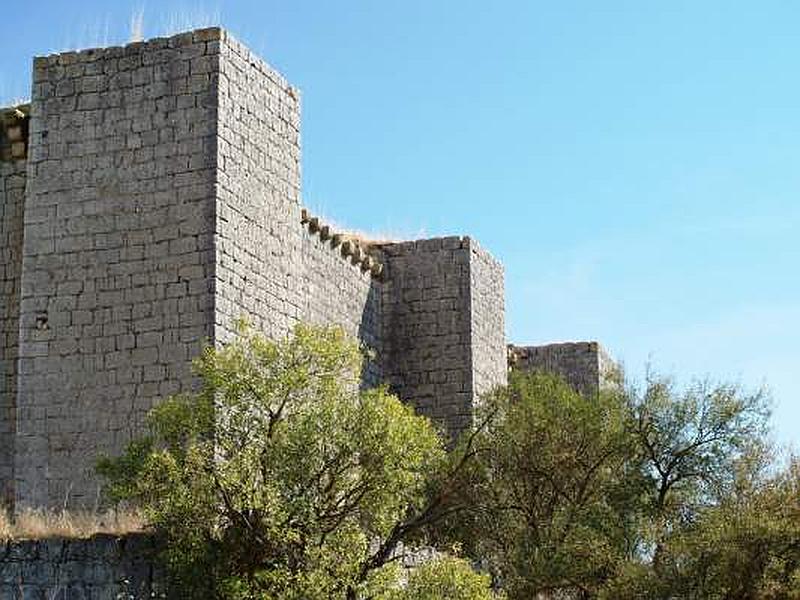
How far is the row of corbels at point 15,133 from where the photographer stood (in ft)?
51.7

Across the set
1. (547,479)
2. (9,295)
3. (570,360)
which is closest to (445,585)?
(547,479)

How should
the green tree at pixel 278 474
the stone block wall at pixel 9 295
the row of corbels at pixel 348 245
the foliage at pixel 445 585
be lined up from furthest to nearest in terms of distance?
the row of corbels at pixel 348 245 → the stone block wall at pixel 9 295 → the foliage at pixel 445 585 → the green tree at pixel 278 474

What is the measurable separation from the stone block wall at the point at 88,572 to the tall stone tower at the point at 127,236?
191 centimetres

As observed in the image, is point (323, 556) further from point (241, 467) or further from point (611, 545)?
point (611, 545)

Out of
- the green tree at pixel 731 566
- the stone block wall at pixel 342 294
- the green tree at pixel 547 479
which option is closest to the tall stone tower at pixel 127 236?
the stone block wall at pixel 342 294

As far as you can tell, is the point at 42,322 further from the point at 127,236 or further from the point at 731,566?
the point at 731,566

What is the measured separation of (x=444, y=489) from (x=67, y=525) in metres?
4.54

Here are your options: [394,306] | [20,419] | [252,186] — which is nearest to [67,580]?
[20,419]

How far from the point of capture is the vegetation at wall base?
468 inches

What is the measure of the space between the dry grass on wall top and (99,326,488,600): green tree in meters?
0.31

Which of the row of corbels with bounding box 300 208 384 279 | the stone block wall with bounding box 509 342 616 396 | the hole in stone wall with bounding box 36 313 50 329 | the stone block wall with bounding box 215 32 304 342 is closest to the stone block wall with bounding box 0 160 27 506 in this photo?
the hole in stone wall with bounding box 36 313 50 329

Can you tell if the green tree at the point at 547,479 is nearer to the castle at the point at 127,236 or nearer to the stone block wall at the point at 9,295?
the castle at the point at 127,236

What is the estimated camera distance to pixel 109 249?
14.8m

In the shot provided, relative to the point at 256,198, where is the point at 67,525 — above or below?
below
